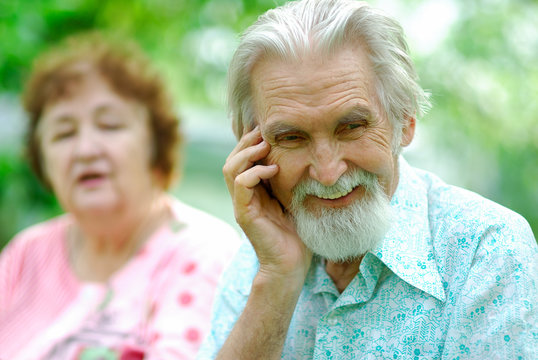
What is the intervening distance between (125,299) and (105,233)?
44 cm

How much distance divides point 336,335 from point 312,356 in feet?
0.58

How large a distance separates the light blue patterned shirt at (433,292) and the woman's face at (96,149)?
1467 mm

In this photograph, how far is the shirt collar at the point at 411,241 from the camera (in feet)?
6.04

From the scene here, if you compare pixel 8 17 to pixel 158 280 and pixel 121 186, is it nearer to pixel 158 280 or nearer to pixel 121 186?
pixel 121 186

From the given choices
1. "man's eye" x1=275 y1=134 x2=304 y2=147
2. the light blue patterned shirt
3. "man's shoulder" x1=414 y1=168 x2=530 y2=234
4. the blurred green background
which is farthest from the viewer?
the blurred green background

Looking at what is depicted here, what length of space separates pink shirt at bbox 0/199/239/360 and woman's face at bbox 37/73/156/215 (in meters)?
0.30

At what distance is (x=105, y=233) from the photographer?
333cm

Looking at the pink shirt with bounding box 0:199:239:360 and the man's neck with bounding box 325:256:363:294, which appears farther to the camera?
the pink shirt with bounding box 0:199:239:360

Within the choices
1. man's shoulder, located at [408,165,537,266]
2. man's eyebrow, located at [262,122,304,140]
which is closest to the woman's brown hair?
man's eyebrow, located at [262,122,304,140]

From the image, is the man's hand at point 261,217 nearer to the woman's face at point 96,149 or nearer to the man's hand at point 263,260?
the man's hand at point 263,260

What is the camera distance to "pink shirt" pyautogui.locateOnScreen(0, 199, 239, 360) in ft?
9.27

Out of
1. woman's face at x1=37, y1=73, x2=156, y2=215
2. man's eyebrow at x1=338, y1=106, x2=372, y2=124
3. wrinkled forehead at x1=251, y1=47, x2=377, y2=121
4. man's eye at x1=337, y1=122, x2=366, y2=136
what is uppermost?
wrinkled forehead at x1=251, y1=47, x2=377, y2=121

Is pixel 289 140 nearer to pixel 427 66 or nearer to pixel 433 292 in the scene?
pixel 433 292

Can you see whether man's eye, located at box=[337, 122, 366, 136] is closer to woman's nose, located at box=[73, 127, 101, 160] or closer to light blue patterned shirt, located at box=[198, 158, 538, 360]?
light blue patterned shirt, located at box=[198, 158, 538, 360]
